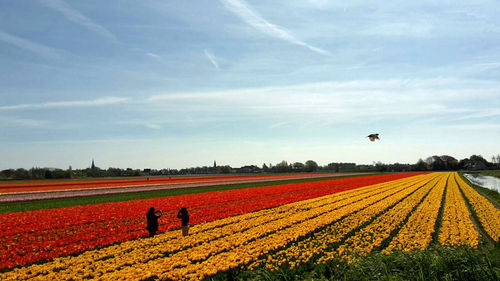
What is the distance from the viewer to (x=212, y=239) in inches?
550

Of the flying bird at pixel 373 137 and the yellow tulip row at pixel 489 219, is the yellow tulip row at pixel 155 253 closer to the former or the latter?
the flying bird at pixel 373 137

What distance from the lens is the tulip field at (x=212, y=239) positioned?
33.1 ft

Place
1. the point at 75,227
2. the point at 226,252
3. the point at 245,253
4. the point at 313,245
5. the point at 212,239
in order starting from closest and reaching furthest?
the point at 245,253
the point at 226,252
the point at 313,245
the point at 212,239
the point at 75,227

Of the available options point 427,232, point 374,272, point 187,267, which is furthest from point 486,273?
point 427,232

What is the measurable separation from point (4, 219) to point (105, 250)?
1234cm

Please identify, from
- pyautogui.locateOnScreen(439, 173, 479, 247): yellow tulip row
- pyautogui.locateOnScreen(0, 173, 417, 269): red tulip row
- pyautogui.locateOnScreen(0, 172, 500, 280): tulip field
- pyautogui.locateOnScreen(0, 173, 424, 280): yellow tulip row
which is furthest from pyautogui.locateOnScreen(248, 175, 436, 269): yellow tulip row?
pyautogui.locateOnScreen(0, 173, 417, 269): red tulip row

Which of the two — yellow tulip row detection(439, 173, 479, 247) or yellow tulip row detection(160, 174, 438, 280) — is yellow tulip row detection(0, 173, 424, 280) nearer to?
yellow tulip row detection(160, 174, 438, 280)

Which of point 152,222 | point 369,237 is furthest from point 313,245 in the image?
point 152,222

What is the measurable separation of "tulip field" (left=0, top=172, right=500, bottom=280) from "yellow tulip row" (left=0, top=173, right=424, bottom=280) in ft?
0.10

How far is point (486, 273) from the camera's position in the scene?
→ 6500 mm

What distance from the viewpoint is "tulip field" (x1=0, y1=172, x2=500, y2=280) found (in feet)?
33.1

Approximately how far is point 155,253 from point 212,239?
2.84 m

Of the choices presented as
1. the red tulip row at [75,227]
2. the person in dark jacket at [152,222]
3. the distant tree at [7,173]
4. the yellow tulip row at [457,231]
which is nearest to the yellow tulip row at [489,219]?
the yellow tulip row at [457,231]

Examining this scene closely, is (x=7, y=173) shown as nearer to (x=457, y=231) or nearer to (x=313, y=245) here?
(x=313, y=245)
